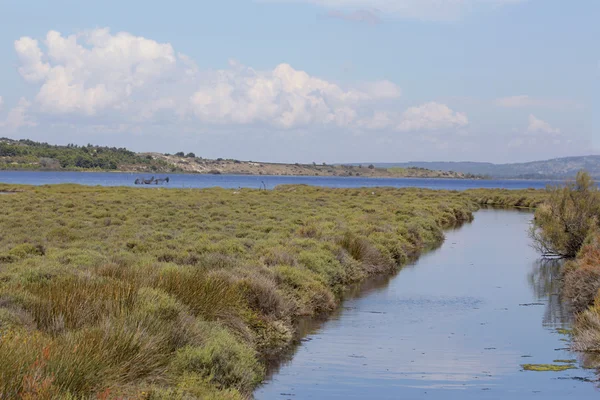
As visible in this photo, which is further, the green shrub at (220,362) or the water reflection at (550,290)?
the water reflection at (550,290)

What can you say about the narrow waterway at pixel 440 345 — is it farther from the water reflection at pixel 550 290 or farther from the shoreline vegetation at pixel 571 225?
the shoreline vegetation at pixel 571 225

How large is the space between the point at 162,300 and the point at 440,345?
6155 mm

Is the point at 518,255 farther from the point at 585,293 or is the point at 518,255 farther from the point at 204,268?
the point at 204,268

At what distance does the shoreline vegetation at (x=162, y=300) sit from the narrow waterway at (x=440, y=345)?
81cm

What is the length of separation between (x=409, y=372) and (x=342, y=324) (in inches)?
141

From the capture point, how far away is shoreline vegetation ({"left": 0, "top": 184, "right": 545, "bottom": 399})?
23.4 feet

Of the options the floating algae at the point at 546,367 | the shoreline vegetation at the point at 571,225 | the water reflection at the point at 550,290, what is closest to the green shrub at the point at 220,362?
the floating algae at the point at 546,367

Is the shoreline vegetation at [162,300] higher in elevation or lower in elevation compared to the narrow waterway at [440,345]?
higher

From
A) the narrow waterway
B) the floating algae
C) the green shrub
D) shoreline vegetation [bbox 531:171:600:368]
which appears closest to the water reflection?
the narrow waterway

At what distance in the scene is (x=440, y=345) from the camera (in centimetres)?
1361

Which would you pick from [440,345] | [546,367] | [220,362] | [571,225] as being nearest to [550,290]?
[571,225]

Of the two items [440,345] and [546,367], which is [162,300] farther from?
[546,367]

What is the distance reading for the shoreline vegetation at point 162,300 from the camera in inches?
281

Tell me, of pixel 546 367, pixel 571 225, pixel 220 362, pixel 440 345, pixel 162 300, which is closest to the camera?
pixel 220 362
